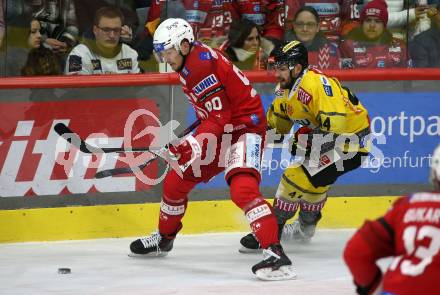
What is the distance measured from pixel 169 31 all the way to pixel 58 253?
160cm

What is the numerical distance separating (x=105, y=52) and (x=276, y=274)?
2151mm

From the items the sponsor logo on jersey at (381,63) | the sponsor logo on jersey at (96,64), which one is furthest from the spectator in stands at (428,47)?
the sponsor logo on jersey at (96,64)

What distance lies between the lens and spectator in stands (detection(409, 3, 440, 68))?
26.0 feet

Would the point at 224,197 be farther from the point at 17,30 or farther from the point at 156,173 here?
the point at 17,30

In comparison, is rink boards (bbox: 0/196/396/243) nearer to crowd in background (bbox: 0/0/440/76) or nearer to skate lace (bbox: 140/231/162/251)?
skate lace (bbox: 140/231/162/251)

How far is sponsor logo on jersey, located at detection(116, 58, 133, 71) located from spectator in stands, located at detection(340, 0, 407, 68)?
1.46 meters

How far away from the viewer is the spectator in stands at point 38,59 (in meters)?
7.25

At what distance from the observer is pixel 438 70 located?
7836mm

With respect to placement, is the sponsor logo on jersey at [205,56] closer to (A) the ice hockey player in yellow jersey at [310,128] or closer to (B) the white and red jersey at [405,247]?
(A) the ice hockey player in yellow jersey at [310,128]

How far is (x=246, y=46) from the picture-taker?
25.4 feet

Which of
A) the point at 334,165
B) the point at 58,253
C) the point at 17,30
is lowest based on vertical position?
the point at 58,253

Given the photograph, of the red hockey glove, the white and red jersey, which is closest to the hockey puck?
the red hockey glove

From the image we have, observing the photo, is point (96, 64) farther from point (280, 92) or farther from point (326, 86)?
point (326, 86)

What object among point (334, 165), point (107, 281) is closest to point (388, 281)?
point (107, 281)
